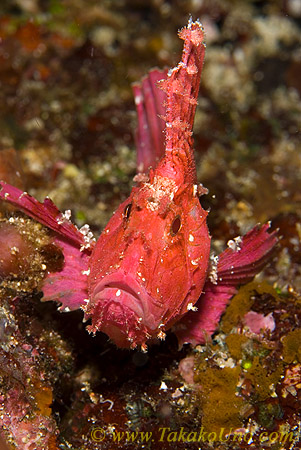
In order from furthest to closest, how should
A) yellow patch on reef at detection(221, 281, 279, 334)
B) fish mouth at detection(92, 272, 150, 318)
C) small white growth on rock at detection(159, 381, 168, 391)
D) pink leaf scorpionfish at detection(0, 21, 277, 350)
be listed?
yellow patch on reef at detection(221, 281, 279, 334), small white growth on rock at detection(159, 381, 168, 391), pink leaf scorpionfish at detection(0, 21, 277, 350), fish mouth at detection(92, 272, 150, 318)

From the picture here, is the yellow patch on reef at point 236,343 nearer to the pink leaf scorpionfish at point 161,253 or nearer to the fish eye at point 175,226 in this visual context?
the pink leaf scorpionfish at point 161,253

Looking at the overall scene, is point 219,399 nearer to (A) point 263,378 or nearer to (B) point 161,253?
(A) point 263,378

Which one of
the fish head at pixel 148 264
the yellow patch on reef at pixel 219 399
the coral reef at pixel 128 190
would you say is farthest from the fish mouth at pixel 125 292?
the yellow patch on reef at pixel 219 399

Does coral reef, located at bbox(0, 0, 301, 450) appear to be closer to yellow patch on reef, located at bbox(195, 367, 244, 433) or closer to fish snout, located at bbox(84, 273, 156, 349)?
yellow patch on reef, located at bbox(195, 367, 244, 433)

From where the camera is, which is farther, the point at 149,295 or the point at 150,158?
the point at 150,158

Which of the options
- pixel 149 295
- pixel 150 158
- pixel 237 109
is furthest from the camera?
pixel 237 109

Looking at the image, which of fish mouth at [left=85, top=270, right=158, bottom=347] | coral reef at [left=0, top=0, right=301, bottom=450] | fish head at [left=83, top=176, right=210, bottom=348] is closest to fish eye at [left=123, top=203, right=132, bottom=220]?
fish head at [left=83, top=176, right=210, bottom=348]

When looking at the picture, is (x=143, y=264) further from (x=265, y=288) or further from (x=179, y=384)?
(x=265, y=288)

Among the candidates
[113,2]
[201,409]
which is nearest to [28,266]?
[201,409]
